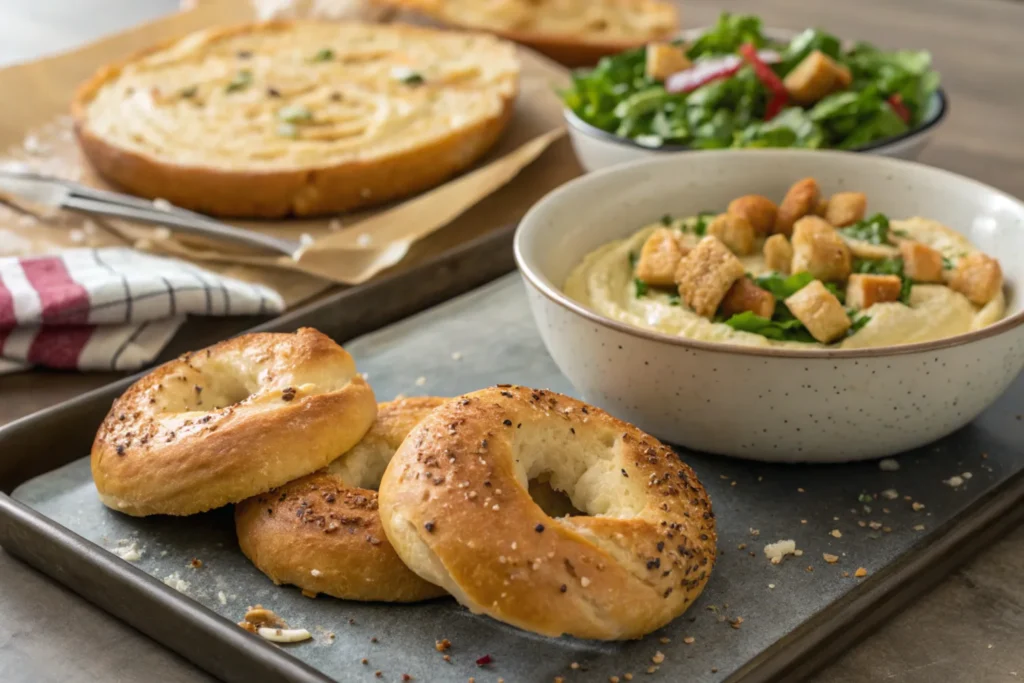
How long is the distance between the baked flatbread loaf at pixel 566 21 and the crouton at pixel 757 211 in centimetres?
221

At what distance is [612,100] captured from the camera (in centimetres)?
370

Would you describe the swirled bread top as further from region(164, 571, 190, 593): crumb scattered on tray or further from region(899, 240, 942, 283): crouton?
region(164, 571, 190, 593): crumb scattered on tray

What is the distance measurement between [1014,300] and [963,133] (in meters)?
2.01

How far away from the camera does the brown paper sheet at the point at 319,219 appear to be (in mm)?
3328

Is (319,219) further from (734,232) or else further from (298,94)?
(734,232)

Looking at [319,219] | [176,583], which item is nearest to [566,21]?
[319,219]

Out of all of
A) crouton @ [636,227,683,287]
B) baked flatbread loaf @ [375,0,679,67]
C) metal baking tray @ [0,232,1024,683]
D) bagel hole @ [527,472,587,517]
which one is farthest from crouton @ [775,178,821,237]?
baked flatbread loaf @ [375,0,679,67]

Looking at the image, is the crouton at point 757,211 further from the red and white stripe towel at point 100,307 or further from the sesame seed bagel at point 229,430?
the red and white stripe towel at point 100,307

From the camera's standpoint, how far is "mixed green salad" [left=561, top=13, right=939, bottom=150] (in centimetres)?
340

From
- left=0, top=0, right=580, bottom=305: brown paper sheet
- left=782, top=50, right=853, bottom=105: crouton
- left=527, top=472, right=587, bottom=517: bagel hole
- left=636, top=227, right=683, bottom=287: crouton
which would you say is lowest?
left=0, top=0, right=580, bottom=305: brown paper sheet

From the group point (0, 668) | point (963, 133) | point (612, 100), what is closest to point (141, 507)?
point (0, 668)

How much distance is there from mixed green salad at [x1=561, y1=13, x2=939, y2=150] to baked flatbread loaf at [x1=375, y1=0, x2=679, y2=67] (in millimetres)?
855

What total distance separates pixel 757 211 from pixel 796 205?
0.33ft

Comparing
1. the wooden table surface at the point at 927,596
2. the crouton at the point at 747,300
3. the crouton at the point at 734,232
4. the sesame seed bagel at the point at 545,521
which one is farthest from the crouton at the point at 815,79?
the sesame seed bagel at the point at 545,521
